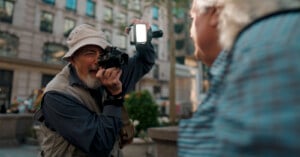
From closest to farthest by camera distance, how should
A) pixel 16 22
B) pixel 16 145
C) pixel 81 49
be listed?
1. pixel 81 49
2. pixel 16 145
3. pixel 16 22

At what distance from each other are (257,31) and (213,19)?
1.39ft

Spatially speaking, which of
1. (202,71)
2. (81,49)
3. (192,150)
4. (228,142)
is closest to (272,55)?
(228,142)

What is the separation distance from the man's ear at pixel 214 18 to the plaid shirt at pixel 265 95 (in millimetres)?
374

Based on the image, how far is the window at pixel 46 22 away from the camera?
25.5 m

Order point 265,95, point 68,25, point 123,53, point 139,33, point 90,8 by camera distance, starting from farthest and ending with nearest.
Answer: point 90,8, point 68,25, point 139,33, point 123,53, point 265,95

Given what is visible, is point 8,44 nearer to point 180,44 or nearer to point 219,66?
point 180,44

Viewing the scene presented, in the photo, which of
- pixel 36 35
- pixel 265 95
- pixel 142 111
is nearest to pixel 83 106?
pixel 265 95

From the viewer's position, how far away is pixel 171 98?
1288 centimetres

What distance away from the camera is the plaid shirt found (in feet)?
2.11

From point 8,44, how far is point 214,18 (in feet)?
81.4

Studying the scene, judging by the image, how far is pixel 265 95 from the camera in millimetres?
671

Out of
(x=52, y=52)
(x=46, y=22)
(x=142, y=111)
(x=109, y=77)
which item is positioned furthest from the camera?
→ (x=52, y=52)

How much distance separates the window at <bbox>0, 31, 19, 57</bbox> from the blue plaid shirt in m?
24.3

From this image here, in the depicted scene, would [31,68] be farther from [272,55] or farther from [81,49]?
[272,55]
